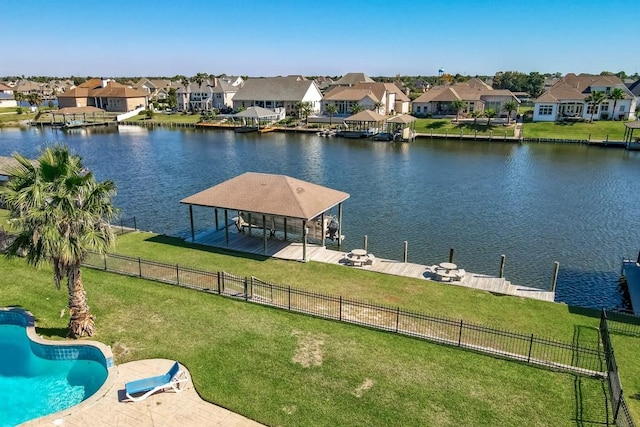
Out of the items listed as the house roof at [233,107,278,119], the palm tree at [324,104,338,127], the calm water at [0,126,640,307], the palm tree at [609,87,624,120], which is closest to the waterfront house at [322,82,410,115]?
the palm tree at [324,104,338,127]

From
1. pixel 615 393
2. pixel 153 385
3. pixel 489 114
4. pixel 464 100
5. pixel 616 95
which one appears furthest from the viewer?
pixel 464 100

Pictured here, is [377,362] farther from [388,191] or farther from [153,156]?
[153,156]

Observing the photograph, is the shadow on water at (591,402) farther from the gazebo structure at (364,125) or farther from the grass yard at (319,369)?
the gazebo structure at (364,125)

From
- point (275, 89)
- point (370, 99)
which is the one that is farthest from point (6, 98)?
point (370, 99)

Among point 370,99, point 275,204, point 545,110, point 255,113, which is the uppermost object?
point 370,99

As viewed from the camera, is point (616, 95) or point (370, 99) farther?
point (370, 99)

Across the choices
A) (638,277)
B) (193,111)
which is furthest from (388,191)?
(193,111)

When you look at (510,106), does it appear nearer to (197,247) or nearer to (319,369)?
(197,247)
